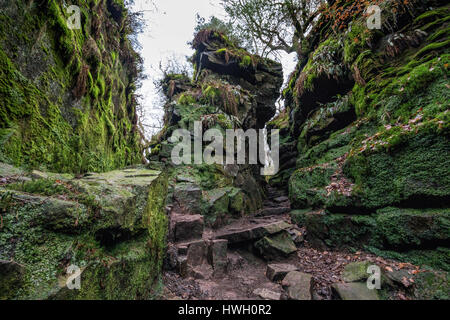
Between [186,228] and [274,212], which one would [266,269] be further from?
[274,212]

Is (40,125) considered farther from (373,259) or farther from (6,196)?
(373,259)

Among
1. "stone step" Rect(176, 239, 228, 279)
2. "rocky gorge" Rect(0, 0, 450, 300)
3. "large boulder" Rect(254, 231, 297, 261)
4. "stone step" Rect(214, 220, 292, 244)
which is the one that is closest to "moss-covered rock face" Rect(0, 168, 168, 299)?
"rocky gorge" Rect(0, 0, 450, 300)

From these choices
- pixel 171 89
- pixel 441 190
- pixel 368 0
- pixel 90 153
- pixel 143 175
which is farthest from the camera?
pixel 171 89

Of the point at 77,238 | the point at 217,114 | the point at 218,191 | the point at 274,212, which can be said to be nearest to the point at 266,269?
the point at 218,191

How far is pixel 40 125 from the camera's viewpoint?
3.40m

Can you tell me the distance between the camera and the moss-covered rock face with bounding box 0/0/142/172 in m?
2.90

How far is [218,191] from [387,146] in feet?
16.1

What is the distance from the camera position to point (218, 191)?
6941mm

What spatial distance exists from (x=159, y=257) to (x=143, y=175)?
1554 millimetres

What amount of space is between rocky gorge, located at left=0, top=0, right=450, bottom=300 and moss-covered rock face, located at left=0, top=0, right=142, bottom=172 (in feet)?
0.09

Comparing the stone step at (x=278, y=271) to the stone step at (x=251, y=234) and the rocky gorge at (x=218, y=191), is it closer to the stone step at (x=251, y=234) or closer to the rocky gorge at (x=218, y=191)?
the rocky gorge at (x=218, y=191)

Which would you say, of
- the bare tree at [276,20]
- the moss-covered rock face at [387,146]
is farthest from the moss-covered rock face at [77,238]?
the bare tree at [276,20]

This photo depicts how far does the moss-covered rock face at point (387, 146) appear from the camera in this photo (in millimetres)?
3441

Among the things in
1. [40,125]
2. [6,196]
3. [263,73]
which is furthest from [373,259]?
[263,73]
